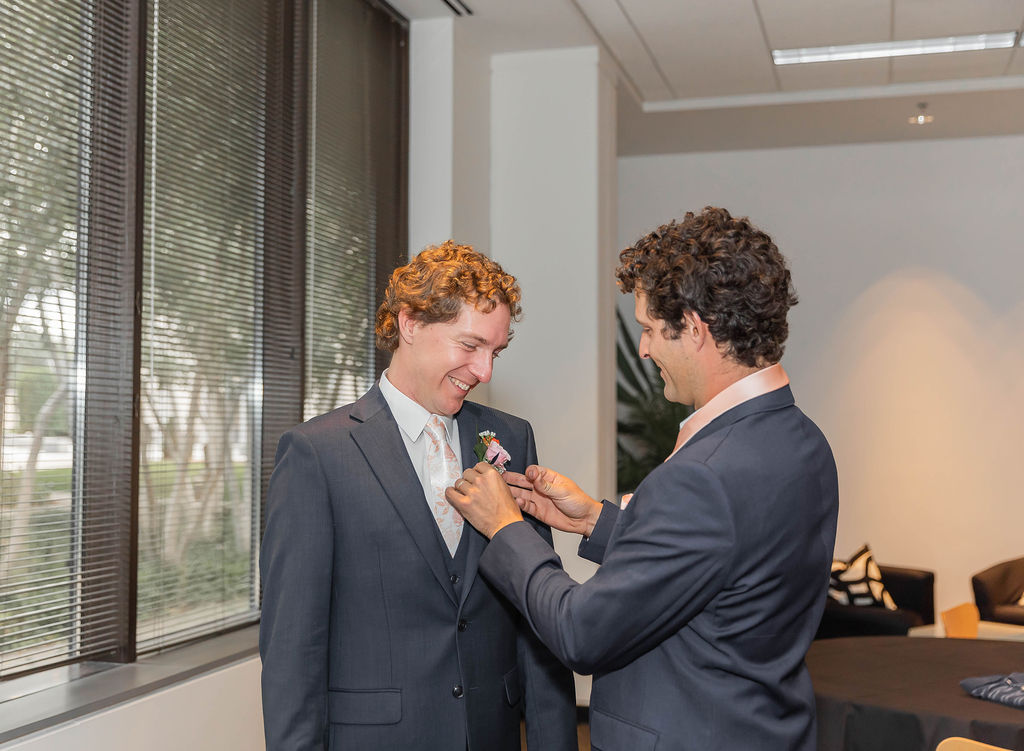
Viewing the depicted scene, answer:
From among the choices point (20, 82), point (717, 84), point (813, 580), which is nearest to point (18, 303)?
point (20, 82)

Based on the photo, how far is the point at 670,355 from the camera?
69.9 inches

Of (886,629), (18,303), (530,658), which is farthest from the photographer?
(886,629)

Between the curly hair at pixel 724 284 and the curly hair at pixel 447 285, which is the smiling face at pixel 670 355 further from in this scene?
the curly hair at pixel 447 285

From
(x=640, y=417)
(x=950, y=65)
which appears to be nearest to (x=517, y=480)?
(x=950, y=65)

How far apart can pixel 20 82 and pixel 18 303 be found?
59 cm

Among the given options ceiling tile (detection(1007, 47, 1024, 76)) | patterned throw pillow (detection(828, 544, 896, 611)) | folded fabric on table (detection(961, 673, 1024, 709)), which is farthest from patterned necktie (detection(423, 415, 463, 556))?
ceiling tile (detection(1007, 47, 1024, 76))

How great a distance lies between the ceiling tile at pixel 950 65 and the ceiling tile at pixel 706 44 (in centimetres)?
74

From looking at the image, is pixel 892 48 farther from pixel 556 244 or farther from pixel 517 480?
pixel 517 480

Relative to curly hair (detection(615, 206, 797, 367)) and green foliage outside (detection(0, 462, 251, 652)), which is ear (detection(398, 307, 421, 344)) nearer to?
curly hair (detection(615, 206, 797, 367))

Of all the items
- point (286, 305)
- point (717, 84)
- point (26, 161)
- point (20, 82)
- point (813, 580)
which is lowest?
point (813, 580)

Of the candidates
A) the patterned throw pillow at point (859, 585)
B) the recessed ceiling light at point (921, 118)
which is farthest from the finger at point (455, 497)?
the recessed ceiling light at point (921, 118)

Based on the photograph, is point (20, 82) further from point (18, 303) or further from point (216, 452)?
point (216, 452)

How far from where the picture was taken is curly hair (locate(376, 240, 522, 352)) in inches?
81.1

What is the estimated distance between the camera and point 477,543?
2.07 m
